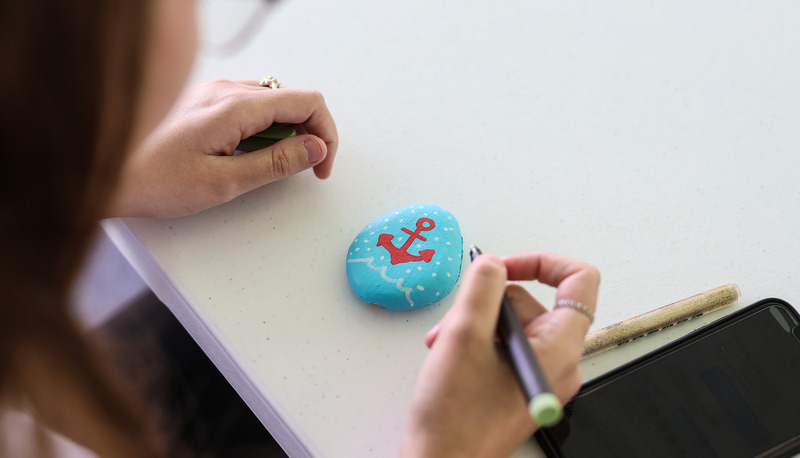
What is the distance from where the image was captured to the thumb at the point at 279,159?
565mm

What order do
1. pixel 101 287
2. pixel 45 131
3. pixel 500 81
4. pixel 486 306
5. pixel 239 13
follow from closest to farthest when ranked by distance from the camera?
1. pixel 45 131
2. pixel 486 306
3. pixel 239 13
4. pixel 500 81
5. pixel 101 287

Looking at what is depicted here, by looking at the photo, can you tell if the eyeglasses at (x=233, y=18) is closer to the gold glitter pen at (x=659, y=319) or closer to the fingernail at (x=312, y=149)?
the fingernail at (x=312, y=149)

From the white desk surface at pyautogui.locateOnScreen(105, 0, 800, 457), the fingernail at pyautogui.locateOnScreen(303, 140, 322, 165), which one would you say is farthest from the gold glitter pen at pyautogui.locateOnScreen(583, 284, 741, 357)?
the fingernail at pyautogui.locateOnScreen(303, 140, 322, 165)

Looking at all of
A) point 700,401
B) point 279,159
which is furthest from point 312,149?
point 700,401

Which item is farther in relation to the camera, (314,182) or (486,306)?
(314,182)

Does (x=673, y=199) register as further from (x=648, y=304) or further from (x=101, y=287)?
(x=101, y=287)

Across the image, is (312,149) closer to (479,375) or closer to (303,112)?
(303,112)

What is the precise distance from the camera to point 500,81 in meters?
0.69

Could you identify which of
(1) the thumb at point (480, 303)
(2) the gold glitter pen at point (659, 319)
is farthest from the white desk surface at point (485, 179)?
(1) the thumb at point (480, 303)

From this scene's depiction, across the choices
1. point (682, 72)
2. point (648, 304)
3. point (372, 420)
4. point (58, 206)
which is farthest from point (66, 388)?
point (682, 72)

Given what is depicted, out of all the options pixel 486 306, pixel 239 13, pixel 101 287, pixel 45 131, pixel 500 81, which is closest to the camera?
pixel 45 131

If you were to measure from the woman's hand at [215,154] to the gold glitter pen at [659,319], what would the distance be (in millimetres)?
302

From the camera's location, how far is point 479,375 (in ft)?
1.33

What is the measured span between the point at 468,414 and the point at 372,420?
0.11m
